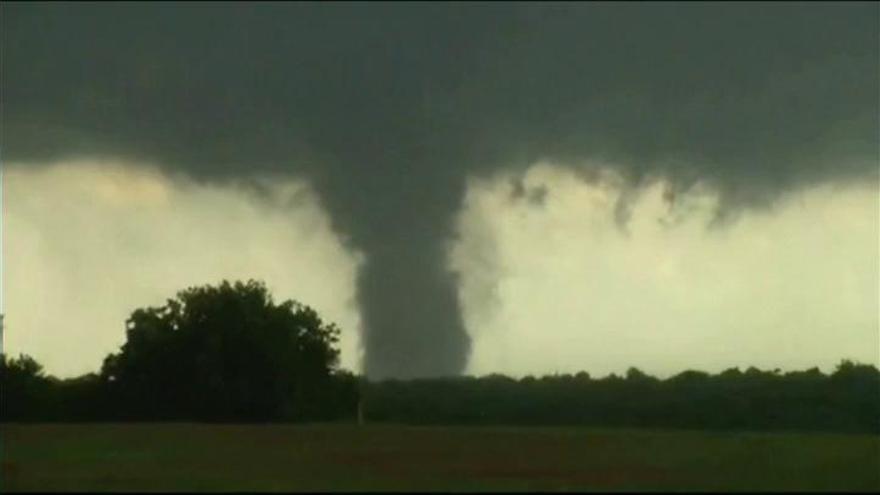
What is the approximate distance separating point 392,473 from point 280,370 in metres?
56.8

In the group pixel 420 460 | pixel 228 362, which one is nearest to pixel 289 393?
pixel 228 362

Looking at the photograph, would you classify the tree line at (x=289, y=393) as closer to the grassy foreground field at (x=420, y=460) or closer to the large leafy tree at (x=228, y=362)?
the large leafy tree at (x=228, y=362)

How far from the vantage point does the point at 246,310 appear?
105 m

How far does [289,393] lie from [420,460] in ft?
166

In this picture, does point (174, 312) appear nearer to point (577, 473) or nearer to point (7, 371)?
point (7, 371)

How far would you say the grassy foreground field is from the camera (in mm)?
40719

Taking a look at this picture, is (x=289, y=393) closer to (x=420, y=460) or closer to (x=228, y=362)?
(x=228, y=362)

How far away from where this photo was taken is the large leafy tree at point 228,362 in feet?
324

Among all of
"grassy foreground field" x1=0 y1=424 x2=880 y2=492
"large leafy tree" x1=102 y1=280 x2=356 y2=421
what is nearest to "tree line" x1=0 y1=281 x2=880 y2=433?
"large leafy tree" x1=102 y1=280 x2=356 y2=421

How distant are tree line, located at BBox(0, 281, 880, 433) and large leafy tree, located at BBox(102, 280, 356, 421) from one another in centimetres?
8

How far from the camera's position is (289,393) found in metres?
99.2

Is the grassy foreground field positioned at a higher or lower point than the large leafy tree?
lower

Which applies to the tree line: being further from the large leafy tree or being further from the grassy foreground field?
the grassy foreground field

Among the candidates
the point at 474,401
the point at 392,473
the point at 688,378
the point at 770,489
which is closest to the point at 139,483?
the point at 392,473
